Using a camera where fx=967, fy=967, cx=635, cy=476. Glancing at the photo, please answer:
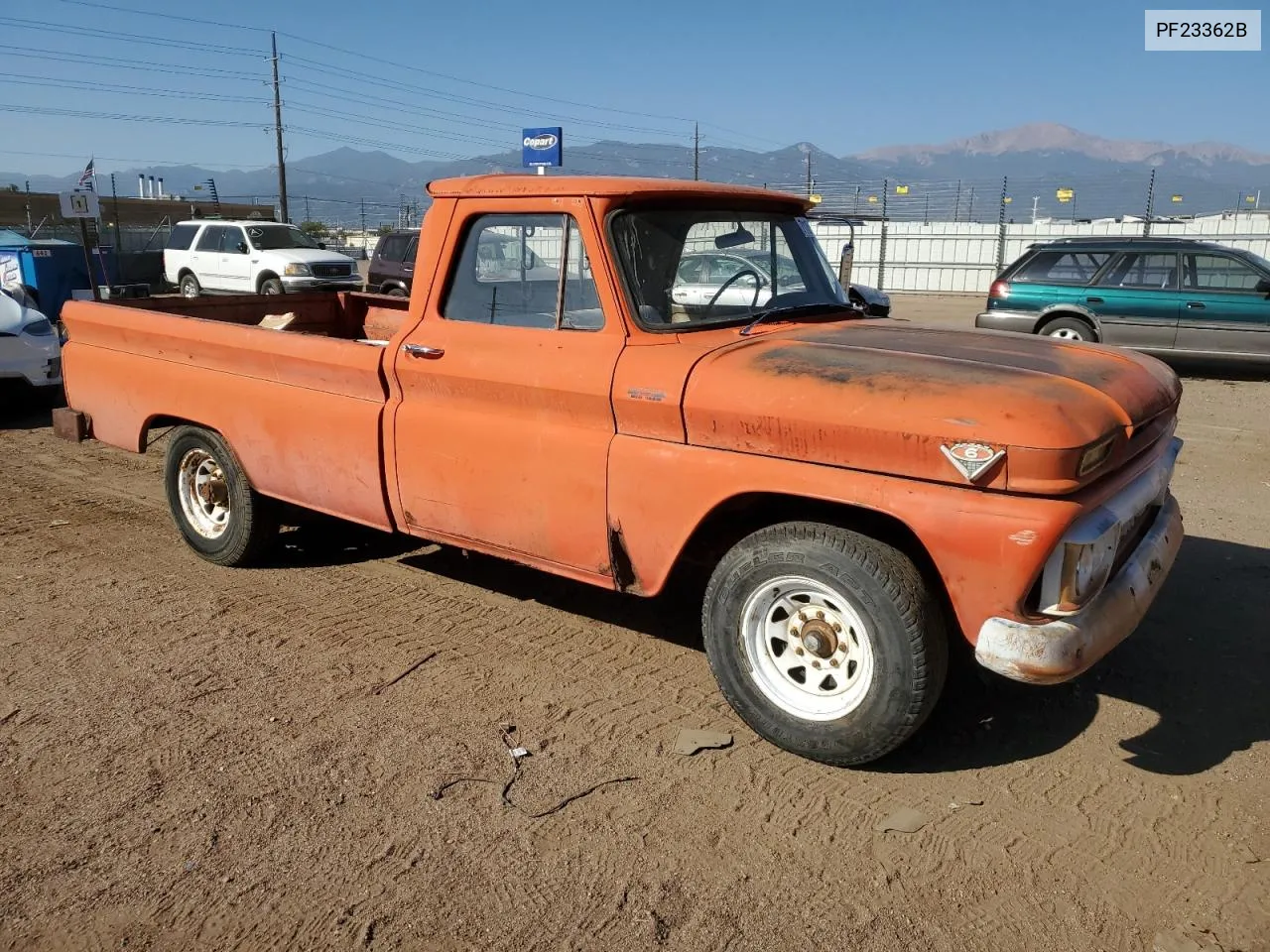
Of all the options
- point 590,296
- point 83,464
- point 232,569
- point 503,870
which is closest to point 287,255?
point 83,464

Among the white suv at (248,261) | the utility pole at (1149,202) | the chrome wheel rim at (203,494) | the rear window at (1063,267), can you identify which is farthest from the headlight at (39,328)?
the utility pole at (1149,202)

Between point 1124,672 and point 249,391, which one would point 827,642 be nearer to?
point 1124,672

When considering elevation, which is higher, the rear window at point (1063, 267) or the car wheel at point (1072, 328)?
the rear window at point (1063, 267)

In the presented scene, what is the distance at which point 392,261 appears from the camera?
62.0 ft

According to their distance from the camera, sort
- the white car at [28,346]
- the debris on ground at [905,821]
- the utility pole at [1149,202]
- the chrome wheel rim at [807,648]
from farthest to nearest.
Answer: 1. the utility pole at [1149,202]
2. the white car at [28,346]
3. the chrome wheel rim at [807,648]
4. the debris on ground at [905,821]

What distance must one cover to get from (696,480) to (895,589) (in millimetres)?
771

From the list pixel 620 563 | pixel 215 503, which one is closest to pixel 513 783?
pixel 620 563

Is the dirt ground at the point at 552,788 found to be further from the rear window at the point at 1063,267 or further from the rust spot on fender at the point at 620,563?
the rear window at the point at 1063,267

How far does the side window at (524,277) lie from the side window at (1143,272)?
10.2m

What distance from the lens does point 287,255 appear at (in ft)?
66.3

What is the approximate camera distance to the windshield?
Answer: 3738 mm

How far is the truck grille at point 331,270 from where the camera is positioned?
66.5 feet

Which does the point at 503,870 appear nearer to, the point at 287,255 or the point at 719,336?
the point at 719,336

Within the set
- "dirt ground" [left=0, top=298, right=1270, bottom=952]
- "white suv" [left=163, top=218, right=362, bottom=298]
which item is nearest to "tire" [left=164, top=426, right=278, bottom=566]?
"dirt ground" [left=0, top=298, right=1270, bottom=952]
